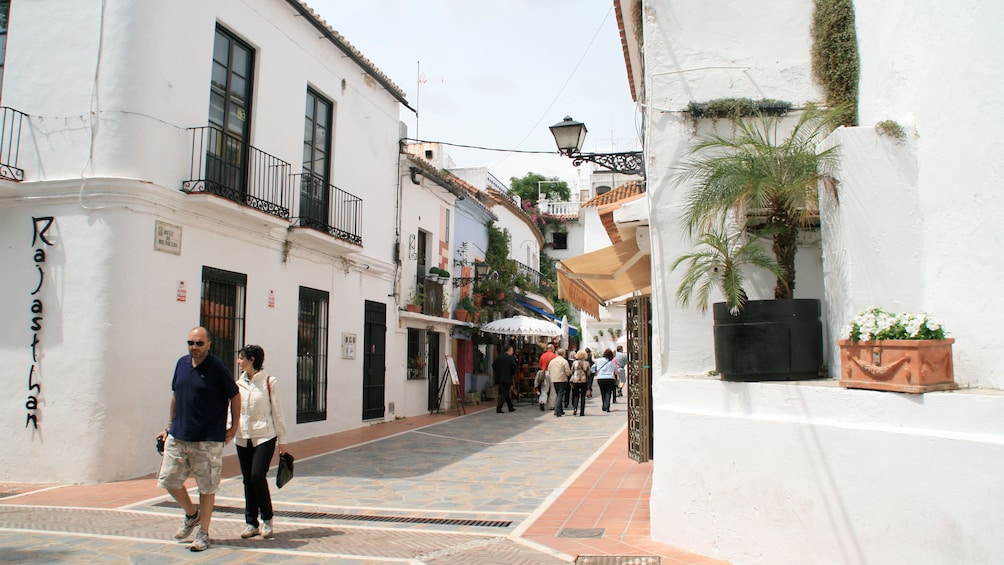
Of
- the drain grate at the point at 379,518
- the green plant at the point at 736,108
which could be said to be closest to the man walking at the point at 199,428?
the drain grate at the point at 379,518

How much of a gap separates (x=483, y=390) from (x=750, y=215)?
17.1 m

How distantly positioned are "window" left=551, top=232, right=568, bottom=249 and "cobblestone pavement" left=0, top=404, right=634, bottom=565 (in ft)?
99.6

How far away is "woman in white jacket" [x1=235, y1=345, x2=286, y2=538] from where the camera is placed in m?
6.05

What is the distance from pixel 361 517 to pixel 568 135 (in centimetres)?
557

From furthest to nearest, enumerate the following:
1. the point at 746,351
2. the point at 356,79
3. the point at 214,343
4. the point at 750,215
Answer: the point at 356,79 < the point at 214,343 < the point at 750,215 < the point at 746,351

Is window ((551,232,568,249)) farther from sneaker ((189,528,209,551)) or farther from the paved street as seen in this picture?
sneaker ((189,528,209,551))

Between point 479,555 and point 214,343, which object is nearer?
point 479,555

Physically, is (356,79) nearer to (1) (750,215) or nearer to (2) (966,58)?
(1) (750,215)

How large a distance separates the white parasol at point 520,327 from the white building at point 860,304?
1398 cm

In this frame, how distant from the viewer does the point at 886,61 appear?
5.88 m

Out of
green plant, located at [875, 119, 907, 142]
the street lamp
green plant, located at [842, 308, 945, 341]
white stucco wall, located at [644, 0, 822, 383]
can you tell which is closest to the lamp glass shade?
the street lamp

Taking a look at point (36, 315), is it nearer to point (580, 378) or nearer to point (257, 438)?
point (257, 438)

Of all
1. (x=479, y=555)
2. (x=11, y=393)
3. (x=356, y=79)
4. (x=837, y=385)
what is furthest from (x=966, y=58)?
(x=356, y=79)

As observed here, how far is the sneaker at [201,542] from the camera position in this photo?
5727 millimetres
